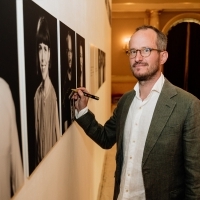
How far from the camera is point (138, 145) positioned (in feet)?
5.52

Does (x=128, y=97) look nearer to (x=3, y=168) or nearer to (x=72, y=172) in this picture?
(x=72, y=172)

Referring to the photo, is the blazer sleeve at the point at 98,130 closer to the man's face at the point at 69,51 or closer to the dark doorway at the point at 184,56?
the man's face at the point at 69,51

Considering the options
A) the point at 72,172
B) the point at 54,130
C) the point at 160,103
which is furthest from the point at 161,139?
the point at 54,130

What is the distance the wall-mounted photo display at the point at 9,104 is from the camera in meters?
0.62

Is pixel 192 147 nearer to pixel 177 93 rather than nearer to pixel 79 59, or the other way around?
pixel 177 93

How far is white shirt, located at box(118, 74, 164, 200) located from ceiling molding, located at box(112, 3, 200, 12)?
9.85 meters

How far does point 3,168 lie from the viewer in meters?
0.65

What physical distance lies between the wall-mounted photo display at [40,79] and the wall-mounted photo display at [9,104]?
0.09m

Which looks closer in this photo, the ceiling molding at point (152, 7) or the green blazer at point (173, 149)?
the green blazer at point (173, 149)

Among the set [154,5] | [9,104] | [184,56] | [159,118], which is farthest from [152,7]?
[9,104]

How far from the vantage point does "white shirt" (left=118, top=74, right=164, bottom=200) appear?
1.68 metres

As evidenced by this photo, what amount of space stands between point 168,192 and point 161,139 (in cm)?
35

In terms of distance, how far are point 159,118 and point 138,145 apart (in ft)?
0.72

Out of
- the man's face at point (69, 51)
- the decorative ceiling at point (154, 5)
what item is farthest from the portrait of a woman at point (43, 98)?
the decorative ceiling at point (154, 5)
